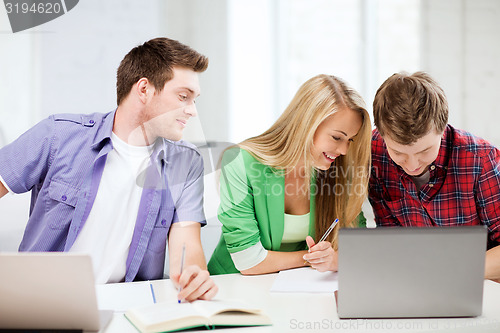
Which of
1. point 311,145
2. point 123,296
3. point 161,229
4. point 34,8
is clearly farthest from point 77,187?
point 34,8

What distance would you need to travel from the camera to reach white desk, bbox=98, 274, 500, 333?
99 cm

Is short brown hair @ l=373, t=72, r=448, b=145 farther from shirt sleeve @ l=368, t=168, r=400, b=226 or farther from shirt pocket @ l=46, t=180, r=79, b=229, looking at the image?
shirt pocket @ l=46, t=180, r=79, b=229

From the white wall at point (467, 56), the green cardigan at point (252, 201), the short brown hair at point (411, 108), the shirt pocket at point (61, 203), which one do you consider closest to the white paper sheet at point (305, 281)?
the green cardigan at point (252, 201)

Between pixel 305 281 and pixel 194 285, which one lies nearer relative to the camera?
pixel 194 285

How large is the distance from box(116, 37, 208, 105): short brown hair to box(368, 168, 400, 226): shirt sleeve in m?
0.63

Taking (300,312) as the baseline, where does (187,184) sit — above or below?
above

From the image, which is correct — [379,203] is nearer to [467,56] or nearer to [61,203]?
[61,203]

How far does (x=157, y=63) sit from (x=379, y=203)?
0.80 metres

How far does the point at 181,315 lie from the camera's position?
3.17ft

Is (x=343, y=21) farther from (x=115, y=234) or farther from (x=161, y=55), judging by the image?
(x=115, y=234)

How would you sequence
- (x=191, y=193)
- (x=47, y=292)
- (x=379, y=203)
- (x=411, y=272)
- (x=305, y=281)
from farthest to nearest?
1. (x=379, y=203)
2. (x=191, y=193)
3. (x=305, y=281)
4. (x=411, y=272)
5. (x=47, y=292)

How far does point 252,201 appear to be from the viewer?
1.53m

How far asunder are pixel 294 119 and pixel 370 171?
0.27 metres

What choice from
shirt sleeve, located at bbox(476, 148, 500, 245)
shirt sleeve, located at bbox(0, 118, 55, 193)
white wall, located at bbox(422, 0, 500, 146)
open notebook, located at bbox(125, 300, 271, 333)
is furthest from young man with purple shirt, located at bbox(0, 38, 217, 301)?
white wall, located at bbox(422, 0, 500, 146)
